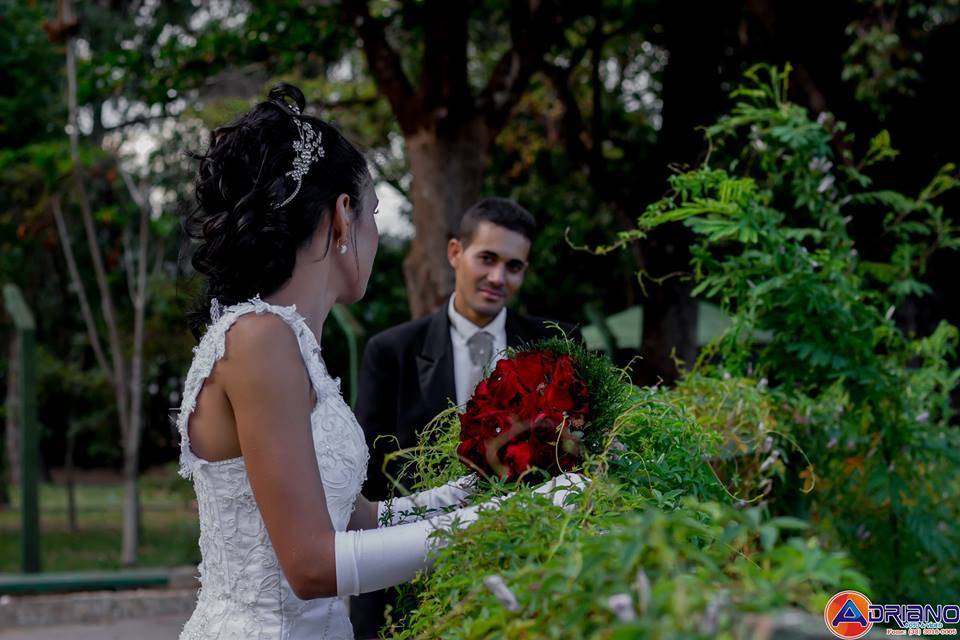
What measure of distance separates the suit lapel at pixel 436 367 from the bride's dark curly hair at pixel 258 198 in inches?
70.3

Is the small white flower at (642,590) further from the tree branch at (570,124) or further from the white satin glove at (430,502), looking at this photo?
the tree branch at (570,124)

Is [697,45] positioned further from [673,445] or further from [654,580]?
[654,580]

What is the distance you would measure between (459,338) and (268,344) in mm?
2333

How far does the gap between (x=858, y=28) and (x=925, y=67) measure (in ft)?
14.0

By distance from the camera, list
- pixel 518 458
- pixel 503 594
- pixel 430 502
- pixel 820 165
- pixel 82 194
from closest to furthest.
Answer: pixel 503 594
pixel 518 458
pixel 430 502
pixel 820 165
pixel 82 194

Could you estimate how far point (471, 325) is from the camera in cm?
438

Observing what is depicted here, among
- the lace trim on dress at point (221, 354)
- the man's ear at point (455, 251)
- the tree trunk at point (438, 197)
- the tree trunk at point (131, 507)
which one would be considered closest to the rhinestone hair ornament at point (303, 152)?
the lace trim on dress at point (221, 354)

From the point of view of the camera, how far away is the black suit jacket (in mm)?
4129

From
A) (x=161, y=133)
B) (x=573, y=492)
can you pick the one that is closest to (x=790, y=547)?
(x=573, y=492)

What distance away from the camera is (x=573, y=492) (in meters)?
1.75

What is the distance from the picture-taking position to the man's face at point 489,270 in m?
4.33

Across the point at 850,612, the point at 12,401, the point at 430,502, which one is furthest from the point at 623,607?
the point at 12,401

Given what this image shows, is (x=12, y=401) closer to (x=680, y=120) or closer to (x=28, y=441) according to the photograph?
(x=28, y=441)

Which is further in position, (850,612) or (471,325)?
(471,325)
